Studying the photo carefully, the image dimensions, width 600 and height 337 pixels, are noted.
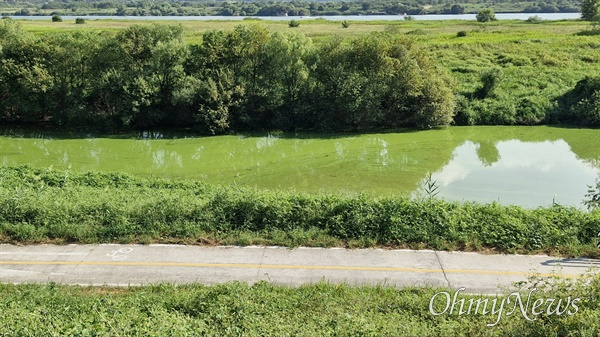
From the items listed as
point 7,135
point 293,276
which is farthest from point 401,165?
point 7,135

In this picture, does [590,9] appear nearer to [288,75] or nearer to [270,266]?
[288,75]

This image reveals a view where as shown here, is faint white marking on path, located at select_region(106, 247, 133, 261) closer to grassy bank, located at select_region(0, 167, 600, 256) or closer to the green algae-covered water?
grassy bank, located at select_region(0, 167, 600, 256)

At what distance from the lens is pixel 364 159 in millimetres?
25375

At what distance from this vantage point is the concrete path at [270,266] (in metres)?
12.0

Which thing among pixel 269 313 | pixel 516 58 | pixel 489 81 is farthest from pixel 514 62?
pixel 269 313

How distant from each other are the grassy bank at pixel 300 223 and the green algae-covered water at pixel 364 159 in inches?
204

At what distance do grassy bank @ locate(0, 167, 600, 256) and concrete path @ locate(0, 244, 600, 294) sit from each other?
1.44ft

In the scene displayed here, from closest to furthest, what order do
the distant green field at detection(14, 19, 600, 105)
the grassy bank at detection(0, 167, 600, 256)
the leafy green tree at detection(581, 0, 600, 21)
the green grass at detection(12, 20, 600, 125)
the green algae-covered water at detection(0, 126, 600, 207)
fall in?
the grassy bank at detection(0, 167, 600, 256) < the green algae-covered water at detection(0, 126, 600, 207) < the green grass at detection(12, 20, 600, 125) < the distant green field at detection(14, 19, 600, 105) < the leafy green tree at detection(581, 0, 600, 21)

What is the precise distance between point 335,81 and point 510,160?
11.5m

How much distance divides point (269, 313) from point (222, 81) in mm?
23635

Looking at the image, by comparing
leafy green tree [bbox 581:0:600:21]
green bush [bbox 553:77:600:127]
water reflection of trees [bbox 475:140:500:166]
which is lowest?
water reflection of trees [bbox 475:140:500:166]

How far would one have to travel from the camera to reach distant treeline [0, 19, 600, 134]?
31219 millimetres

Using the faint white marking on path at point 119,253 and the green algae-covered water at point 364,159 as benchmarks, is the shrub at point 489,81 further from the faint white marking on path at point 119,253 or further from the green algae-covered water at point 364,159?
the faint white marking on path at point 119,253

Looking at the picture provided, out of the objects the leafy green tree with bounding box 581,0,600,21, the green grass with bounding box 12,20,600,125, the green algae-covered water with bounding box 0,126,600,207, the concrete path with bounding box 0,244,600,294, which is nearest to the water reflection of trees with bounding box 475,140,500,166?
the green algae-covered water with bounding box 0,126,600,207
